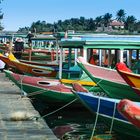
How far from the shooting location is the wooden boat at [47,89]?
14.5 meters

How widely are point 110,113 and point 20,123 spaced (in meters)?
1.87

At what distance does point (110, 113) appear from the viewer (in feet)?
33.0

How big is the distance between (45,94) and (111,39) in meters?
2.50

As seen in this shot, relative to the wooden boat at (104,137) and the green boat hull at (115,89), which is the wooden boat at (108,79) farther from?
the wooden boat at (104,137)

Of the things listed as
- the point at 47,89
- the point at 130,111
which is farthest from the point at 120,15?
the point at 130,111

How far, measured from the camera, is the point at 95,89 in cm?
1406

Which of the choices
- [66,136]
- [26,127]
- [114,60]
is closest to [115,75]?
[66,136]

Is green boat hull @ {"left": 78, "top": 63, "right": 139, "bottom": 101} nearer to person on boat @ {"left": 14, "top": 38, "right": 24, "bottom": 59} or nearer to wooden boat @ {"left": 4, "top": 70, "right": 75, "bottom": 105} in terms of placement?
wooden boat @ {"left": 4, "top": 70, "right": 75, "bottom": 105}

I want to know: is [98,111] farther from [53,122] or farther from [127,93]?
[53,122]

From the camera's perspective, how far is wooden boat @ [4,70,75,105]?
47.7ft

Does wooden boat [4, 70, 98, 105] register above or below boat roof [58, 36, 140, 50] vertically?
below

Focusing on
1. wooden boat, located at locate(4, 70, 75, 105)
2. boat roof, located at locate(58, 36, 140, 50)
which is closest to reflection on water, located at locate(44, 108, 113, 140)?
wooden boat, located at locate(4, 70, 75, 105)

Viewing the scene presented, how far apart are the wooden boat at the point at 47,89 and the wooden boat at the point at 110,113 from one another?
13.1ft

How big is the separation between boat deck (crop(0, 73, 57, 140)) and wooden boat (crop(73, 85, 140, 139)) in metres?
1.03
